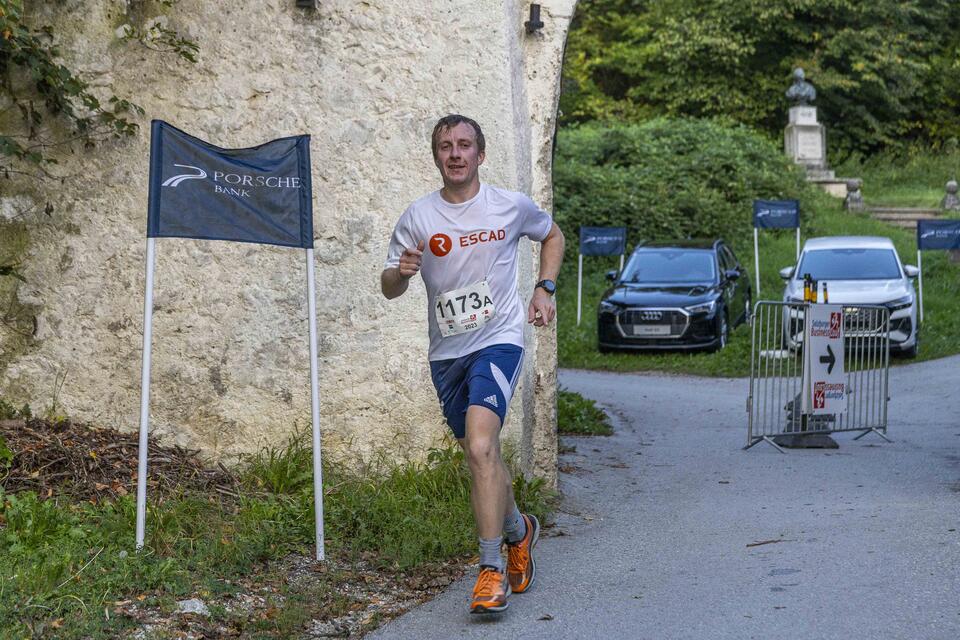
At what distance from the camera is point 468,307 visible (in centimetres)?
575

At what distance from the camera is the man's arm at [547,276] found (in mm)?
5809

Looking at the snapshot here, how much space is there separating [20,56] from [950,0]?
4046 cm

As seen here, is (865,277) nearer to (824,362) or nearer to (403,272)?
(824,362)

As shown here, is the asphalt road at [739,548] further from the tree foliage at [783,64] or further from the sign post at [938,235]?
the tree foliage at [783,64]

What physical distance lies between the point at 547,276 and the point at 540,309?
10.1 inches

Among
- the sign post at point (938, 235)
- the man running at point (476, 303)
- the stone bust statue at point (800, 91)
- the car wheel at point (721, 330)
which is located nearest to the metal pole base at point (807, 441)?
the man running at point (476, 303)

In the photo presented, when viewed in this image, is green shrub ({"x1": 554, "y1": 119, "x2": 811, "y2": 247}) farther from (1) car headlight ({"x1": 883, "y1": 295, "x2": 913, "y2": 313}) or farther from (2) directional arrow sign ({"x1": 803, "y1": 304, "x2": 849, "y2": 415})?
(2) directional arrow sign ({"x1": 803, "y1": 304, "x2": 849, "y2": 415})

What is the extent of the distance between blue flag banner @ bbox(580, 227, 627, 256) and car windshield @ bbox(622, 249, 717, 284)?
7.82 ft

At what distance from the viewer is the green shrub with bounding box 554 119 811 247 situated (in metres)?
30.4

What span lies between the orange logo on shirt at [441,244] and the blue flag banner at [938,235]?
18272 millimetres

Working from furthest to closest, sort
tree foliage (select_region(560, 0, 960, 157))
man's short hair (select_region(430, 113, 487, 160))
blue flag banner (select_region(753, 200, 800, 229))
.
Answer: tree foliage (select_region(560, 0, 960, 157))
blue flag banner (select_region(753, 200, 800, 229))
man's short hair (select_region(430, 113, 487, 160))

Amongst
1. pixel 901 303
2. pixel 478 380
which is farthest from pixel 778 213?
pixel 478 380

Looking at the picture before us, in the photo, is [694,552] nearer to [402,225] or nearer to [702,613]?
[702,613]

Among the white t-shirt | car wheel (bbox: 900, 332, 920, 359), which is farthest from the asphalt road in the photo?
car wheel (bbox: 900, 332, 920, 359)
